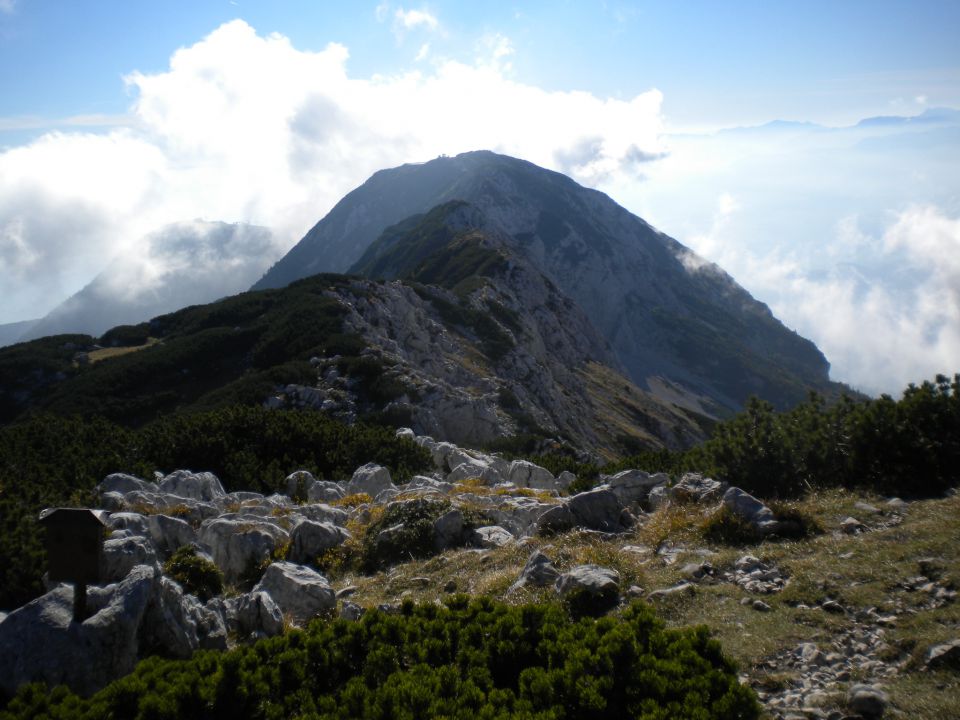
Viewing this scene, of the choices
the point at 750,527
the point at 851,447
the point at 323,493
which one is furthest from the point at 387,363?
the point at 750,527

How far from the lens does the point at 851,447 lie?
42.4ft

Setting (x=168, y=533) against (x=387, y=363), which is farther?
(x=387, y=363)

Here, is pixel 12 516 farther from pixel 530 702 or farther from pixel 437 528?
pixel 530 702

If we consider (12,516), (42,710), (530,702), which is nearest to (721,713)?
(530,702)

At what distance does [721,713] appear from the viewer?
5.20 metres

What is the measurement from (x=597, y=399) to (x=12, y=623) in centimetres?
9403

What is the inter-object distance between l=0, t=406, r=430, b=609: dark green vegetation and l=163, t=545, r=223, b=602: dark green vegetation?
5832 millimetres

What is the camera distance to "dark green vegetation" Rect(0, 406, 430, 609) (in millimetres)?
18586

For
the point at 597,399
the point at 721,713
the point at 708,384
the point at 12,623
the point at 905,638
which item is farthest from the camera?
the point at 708,384

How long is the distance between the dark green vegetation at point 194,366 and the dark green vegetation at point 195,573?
1173 inches

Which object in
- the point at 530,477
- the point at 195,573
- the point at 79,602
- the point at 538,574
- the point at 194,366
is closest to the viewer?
the point at 79,602

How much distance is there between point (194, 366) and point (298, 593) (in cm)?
5039

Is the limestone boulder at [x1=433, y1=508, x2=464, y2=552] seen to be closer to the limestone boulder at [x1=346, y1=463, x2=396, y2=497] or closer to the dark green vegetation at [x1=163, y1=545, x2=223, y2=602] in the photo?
the dark green vegetation at [x1=163, y1=545, x2=223, y2=602]

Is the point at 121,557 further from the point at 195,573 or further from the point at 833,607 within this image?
the point at 833,607
